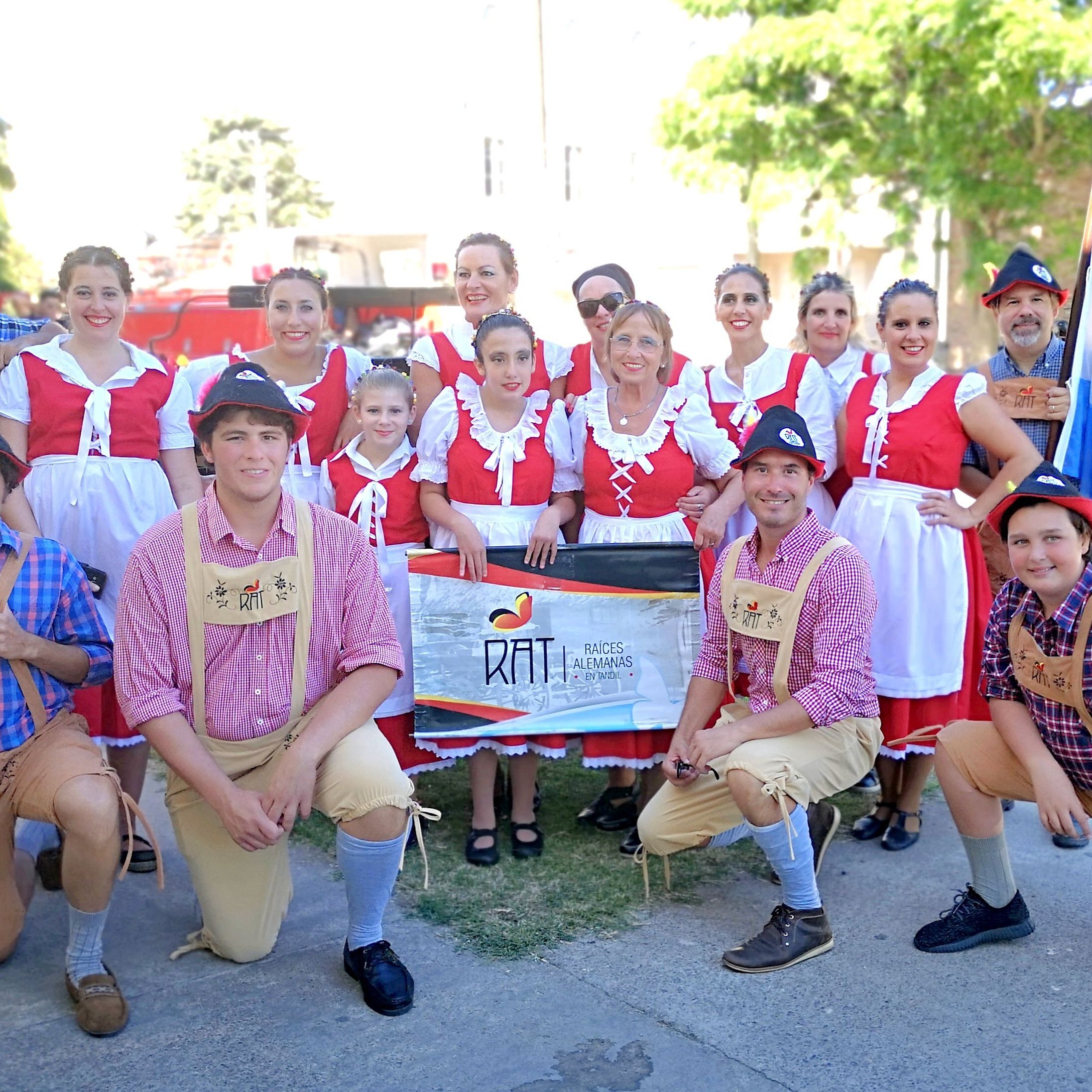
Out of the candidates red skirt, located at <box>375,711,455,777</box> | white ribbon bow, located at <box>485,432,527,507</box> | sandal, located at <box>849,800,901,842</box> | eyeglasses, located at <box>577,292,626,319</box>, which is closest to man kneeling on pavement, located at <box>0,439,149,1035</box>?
red skirt, located at <box>375,711,455,777</box>

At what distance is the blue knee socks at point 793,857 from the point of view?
382cm

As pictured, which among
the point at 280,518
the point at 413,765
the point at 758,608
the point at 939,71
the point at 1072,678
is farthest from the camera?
the point at 939,71

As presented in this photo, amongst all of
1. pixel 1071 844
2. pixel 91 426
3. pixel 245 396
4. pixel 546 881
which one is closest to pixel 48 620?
pixel 245 396

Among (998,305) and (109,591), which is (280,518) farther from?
(998,305)

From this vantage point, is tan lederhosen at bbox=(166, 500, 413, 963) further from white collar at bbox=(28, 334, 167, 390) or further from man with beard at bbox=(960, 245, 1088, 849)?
man with beard at bbox=(960, 245, 1088, 849)

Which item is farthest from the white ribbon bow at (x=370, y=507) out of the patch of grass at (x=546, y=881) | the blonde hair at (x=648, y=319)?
the patch of grass at (x=546, y=881)

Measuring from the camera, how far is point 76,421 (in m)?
4.54

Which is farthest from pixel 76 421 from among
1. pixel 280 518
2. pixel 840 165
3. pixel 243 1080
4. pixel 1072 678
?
pixel 840 165

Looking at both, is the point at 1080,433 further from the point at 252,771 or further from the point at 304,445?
the point at 252,771

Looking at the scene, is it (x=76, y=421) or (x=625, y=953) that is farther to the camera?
(x=76, y=421)

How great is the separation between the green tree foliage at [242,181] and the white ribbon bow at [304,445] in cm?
6188

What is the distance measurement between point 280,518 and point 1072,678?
2.35m

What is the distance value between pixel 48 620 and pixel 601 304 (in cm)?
261

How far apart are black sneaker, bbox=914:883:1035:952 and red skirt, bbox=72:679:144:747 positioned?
112 inches
